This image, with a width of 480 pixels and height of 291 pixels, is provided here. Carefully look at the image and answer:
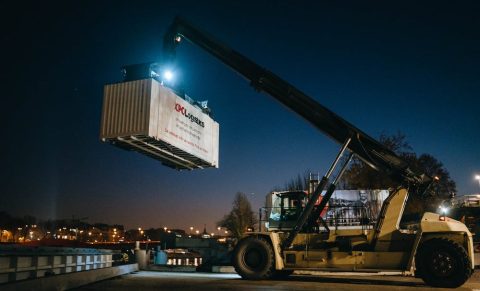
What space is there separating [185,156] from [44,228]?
15182 cm

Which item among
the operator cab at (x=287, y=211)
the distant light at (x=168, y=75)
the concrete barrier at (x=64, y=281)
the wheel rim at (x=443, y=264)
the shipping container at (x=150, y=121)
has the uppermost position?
the distant light at (x=168, y=75)

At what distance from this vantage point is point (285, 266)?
1154 centimetres

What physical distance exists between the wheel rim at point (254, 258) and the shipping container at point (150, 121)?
4.63 metres

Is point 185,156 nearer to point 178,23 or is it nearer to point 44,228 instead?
point 178,23

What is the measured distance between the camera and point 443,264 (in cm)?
986

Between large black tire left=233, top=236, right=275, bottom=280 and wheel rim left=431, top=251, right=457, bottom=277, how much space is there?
4.12 m

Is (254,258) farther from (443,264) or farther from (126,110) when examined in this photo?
(126,110)

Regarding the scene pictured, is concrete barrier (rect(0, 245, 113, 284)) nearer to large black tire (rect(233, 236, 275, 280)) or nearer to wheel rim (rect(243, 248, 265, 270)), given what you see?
large black tire (rect(233, 236, 275, 280))

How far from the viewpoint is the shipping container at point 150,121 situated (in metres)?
13.1

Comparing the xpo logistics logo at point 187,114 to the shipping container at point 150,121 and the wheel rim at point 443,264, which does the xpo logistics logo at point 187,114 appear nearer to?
the shipping container at point 150,121

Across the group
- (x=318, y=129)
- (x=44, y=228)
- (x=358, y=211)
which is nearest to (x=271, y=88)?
(x=318, y=129)

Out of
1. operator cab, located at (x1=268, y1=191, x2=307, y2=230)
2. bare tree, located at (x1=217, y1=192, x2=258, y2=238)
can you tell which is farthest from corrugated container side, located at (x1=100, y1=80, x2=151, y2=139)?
bare tree, located at (x1=217, y1=192, x2=258, y2=238)

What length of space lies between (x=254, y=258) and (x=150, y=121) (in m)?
5.31

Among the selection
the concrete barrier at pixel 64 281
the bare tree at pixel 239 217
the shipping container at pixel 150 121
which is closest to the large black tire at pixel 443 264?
the concrete barrier at pixel 64 281
